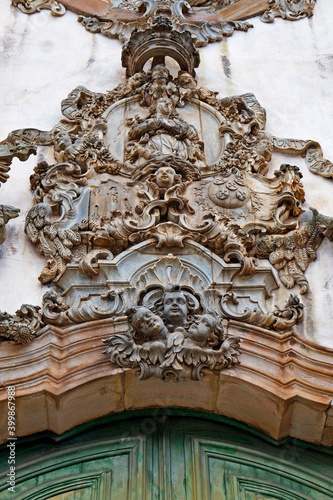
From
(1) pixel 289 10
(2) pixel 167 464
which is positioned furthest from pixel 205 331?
(1) pixel 289 10

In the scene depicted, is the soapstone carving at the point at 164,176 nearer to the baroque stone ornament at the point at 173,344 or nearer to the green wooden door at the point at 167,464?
the baroque stone ornament at the point at 173,344

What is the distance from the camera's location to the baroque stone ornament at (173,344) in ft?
14.4

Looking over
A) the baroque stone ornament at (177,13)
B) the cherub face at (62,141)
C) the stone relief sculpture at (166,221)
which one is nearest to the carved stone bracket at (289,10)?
the baroque stone ornament at (177,13)

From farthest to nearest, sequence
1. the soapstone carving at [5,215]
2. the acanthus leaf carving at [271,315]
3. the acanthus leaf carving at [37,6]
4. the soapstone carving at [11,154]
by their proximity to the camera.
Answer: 1. the acanthus leaf carving at [37,6]
2. the soapstone carving at [11,154]
3. the soapstone carving at [5,215]
4. the acanthus leaf carving at [271,315]

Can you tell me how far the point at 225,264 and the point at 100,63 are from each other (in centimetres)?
302

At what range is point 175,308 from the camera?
14.9ft

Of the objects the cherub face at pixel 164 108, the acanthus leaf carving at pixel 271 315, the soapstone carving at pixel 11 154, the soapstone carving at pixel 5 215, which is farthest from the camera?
the cherub face at pixel 164 108

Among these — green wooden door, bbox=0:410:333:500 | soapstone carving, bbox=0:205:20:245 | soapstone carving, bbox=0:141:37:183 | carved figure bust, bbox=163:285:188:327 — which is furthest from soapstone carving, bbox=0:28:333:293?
green wooden door, bbox=0:410:333:500

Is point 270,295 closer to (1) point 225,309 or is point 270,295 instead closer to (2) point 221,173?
(1) point 225,309

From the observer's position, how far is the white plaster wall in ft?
19.6

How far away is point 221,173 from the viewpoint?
580 centimetres

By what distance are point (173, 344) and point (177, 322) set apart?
18 cm

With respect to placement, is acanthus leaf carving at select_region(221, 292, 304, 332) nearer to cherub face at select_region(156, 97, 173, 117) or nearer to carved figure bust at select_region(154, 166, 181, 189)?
carved figure bust at select_region(154, 166, 181, 189)

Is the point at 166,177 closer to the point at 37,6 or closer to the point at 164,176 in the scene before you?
the point at 164,176
